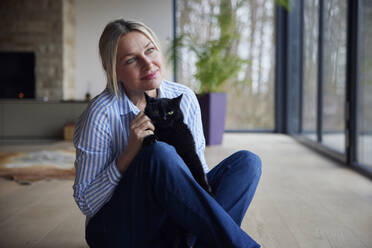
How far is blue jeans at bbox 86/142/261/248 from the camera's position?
105cm

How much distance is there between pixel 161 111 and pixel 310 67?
12.1 feet

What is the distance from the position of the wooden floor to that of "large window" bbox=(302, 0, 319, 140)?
1369 millimetres

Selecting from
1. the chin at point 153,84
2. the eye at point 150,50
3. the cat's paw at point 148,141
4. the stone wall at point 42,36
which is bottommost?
A: the cat's paw at point 148,141

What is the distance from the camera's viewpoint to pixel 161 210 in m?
1.13

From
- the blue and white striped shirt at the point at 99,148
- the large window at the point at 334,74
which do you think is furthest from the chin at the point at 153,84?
the large window at the point at 334,74

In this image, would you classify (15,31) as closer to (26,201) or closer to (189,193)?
(26,201)

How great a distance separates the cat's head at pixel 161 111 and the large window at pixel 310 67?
3.32 m

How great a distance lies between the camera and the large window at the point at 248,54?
559cm

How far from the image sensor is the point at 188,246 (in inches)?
45.6

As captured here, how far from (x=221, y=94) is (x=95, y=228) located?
3.35 meters

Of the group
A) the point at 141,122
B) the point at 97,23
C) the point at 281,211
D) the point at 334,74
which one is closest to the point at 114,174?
the point at 141,122

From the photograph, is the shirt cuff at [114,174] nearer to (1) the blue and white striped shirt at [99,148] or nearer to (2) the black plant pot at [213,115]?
(1) the blue and white striped shirt at [99,148]

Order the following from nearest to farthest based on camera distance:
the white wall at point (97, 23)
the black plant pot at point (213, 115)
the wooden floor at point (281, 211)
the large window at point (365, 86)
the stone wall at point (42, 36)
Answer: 1. the wooden floor at point (281, 211)
2. the large window at point (365, 86)
3. the black plant pot at point (213, 115)
4. the stone wall at point (42, 36)
5. the white wall at point (97, 23)

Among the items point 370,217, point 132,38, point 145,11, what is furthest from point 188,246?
point 145,11
